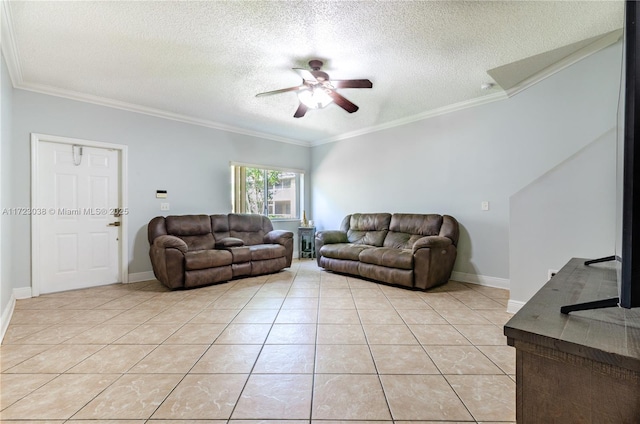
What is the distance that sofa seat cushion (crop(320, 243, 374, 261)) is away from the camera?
449cm

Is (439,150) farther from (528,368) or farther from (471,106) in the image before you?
(528,368)

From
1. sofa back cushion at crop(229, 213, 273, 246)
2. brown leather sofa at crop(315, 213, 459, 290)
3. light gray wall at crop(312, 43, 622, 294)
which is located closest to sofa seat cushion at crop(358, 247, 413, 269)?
brown leather sofa at crop(315, 213, 459, 290)

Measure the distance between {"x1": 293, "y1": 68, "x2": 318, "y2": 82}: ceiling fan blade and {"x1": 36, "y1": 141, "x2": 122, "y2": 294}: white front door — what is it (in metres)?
3.06

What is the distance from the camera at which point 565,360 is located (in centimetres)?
75

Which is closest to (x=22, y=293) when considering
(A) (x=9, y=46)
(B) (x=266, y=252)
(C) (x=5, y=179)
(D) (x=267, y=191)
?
(C) (x=5, y=179)

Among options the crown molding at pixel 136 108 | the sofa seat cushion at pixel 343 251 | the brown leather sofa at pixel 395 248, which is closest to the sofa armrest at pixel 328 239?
the brown leather sofa at pixel 395 248

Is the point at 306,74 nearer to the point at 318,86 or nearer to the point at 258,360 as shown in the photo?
the point at 318,86

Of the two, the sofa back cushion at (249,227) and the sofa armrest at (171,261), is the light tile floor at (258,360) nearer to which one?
the sofa armrest at (171,261)

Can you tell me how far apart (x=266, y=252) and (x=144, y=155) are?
241cm

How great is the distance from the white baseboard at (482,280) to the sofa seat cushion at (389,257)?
92 centimetres

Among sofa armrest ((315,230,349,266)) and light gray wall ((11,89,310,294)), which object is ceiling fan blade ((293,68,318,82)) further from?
sofa armrest ((315,230,349,266))

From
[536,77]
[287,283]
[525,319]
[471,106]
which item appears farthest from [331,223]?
[525,319]

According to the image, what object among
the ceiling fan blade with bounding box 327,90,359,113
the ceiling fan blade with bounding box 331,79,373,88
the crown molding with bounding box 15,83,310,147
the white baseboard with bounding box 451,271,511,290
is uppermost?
the crown molding with bounding box 15,83,310,147

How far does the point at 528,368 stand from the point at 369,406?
1001 mm
